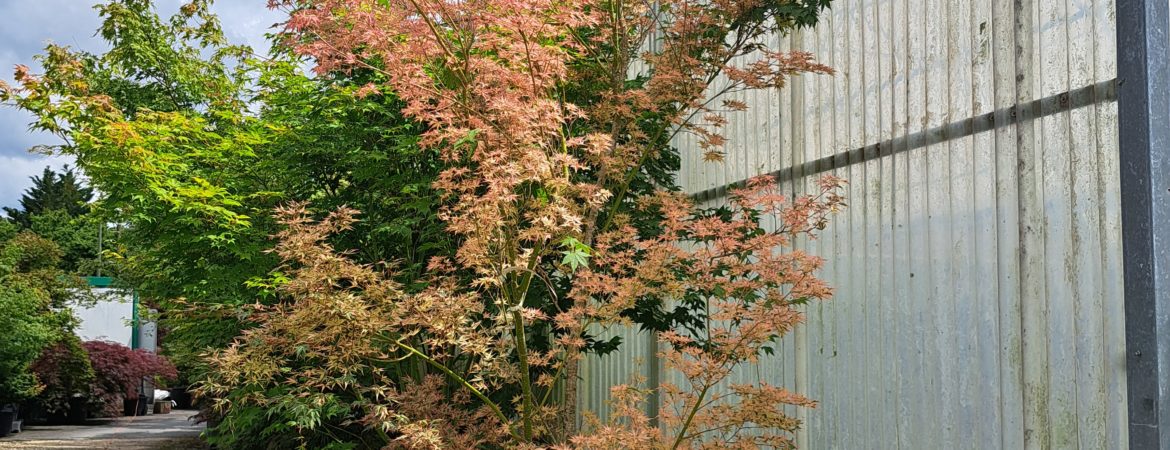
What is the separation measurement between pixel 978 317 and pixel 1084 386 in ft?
1.39

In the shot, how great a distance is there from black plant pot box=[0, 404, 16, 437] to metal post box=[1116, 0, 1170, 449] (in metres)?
12.0

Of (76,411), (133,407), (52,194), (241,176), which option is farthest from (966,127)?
(52,194)

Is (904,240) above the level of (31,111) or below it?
below

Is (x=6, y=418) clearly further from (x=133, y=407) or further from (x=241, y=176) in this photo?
(x=241, y=176)

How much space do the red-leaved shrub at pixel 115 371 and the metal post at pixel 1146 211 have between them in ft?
43.0

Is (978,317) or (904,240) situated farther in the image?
(904,240)

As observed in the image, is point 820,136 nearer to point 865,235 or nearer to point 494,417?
point 865,235

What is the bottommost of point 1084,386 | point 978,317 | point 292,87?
point 1084,386

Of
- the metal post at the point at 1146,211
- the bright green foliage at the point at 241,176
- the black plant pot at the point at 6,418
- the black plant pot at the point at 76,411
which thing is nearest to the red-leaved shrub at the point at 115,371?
the black plant pot at the point at 76,411

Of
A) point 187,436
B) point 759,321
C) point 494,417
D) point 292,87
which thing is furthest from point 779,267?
point 187,436

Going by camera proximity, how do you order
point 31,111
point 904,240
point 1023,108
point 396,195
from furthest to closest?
point 31,111 < point 396,195 < point 904,240 < point 1023,108

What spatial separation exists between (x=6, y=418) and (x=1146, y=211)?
1209 centimetres

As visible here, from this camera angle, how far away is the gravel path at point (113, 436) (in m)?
9.73

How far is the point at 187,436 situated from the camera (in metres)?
10.9
